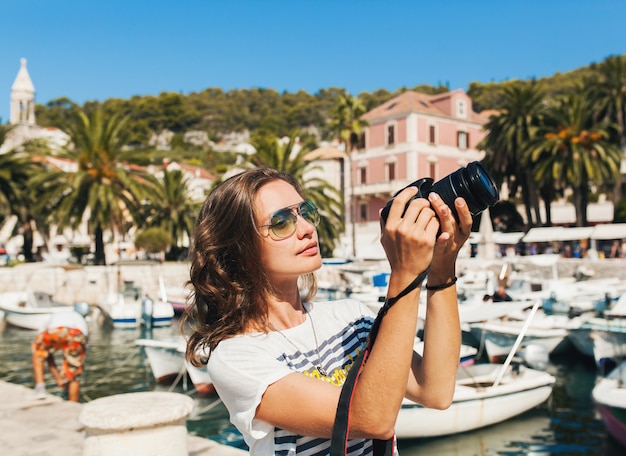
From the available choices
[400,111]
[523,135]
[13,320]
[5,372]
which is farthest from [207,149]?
[5,372]

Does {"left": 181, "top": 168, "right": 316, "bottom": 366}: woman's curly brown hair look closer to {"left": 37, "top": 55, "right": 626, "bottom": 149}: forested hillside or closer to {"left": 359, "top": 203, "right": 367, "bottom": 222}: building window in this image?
{"left": 359, "top": 203, "right": 367, "bottom": 222}: building window

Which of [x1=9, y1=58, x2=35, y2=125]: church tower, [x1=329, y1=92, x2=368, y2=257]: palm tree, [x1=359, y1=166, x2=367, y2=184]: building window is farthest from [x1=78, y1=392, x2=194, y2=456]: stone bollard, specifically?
[x1=9, y1=58, x2=35, y2=125]: church tower

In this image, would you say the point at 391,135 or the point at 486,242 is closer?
the point at 486,242

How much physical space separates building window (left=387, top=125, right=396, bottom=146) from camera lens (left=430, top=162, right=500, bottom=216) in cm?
4645

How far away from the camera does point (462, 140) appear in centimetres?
4938

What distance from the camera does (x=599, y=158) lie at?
37969 mm

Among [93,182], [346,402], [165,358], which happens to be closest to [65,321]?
[165,358]

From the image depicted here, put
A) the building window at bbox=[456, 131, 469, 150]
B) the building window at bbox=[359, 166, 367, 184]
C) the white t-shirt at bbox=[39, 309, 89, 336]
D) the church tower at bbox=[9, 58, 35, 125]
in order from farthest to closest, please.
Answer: the church tower at bbox=[9, 58, 35, 125] < the building window at bbox=[359, 166, 367, 184] < the building window at bbox=[456, 131, 469, 150] < the white t-shirt at bbox=[39, 309, 89, 336]

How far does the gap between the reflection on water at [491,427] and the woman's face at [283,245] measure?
8.65 meters

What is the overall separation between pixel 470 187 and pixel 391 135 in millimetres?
46986

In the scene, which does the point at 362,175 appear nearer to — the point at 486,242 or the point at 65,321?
the point at 486,242

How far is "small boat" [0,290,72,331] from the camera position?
23.5 meters

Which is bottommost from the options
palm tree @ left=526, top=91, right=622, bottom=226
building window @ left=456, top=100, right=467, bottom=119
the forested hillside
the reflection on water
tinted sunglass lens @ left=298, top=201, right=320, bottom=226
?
the reflection on water

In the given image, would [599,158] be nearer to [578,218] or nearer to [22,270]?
[578,218]
